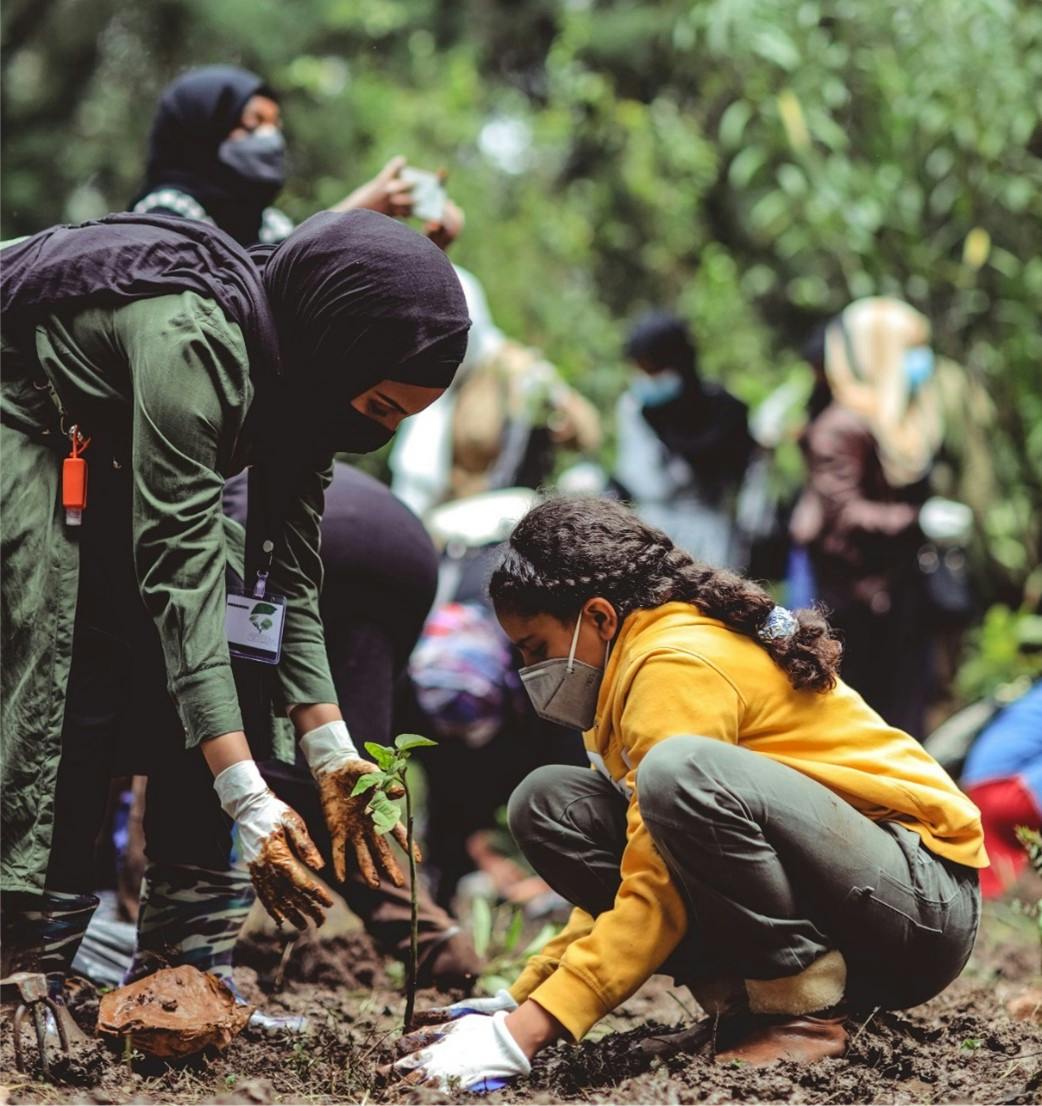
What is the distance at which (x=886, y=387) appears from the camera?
19.2ft

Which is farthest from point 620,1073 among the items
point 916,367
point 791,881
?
point 916,367

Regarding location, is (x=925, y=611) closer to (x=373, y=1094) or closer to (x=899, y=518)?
(x=899, y=518)

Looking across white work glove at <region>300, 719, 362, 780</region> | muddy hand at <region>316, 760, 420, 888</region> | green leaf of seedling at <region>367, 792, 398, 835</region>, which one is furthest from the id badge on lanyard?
green leaf of seedling at <region>367, 792, 398, 835</region>

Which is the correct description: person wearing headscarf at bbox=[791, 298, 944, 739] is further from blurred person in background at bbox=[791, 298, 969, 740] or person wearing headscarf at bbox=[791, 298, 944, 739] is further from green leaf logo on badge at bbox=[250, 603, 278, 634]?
green leaf logo on badge at bbox=[250, 603, 278, 634]

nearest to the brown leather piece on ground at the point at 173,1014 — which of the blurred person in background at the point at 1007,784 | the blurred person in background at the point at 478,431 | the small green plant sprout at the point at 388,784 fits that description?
the small green plant sprout at the point at 388,784

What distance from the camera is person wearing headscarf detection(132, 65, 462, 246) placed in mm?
3928

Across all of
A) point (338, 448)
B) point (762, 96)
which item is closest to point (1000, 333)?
point (762, 96)

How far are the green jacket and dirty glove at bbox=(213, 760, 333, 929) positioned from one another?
0.09 meters

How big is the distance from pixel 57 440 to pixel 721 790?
120 cm

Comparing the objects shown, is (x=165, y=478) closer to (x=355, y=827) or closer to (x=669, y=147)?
(x=355, y=827)

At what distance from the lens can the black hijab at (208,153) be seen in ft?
12.9

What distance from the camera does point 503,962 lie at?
139 inches

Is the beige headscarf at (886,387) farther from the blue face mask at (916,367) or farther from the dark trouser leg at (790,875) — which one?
the dark trouser leg at (790,875)

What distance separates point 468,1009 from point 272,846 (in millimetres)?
564
